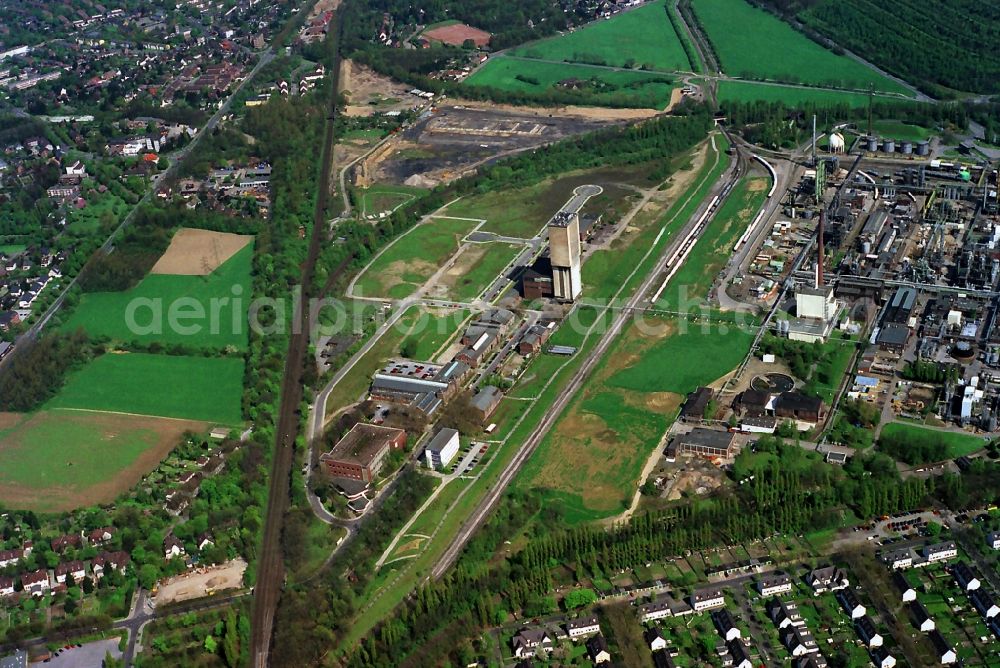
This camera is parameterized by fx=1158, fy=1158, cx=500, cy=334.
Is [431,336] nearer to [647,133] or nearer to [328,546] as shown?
[328,546]

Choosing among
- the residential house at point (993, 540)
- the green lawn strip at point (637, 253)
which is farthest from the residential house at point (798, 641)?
the green lawn strip at point (637, 253)

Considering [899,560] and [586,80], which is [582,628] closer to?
[899,560]

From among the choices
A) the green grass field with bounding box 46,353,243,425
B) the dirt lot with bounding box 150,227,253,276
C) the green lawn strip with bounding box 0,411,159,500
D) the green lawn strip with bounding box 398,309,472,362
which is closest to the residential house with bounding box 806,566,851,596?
the green lawn strip with bounding box 398,309,472,362

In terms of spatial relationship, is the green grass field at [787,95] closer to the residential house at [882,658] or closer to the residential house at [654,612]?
the residential house at [654,612]

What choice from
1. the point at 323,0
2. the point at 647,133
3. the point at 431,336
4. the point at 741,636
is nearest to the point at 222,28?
the point at 323,0

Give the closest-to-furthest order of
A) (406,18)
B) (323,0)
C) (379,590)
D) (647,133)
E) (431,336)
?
(379,590) < (431,336) < (647,133) < (406,18) < (323,0)

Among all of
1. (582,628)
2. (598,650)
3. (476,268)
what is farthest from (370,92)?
(598,650)
